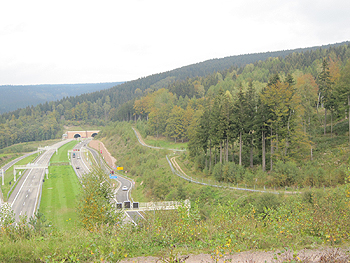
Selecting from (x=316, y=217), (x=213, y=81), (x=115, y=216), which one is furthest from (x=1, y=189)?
(x=213, y=81)

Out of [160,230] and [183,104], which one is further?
[183,104]

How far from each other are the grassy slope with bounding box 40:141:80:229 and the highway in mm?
1370

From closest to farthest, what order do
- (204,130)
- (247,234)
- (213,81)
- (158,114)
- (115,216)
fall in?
(247,234), (115,216), (204,130), (158,114), (213,81)

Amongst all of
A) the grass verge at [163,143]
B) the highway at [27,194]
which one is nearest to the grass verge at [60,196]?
the highway at [27,194]

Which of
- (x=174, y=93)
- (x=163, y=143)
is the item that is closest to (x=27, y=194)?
(x=163, y=143)

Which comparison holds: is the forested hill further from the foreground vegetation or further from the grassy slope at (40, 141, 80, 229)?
the foreground vegetation

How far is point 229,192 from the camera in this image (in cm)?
3347

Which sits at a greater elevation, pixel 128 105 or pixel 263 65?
pixel 263 65

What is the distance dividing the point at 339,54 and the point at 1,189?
4734 inches

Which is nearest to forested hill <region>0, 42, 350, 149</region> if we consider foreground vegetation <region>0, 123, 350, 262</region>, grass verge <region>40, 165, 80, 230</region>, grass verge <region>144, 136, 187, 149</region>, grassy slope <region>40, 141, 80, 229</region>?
grass verge <region>144, 136, 187, 149</region>

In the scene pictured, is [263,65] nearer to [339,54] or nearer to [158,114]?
[339,54]

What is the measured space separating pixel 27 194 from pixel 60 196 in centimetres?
665

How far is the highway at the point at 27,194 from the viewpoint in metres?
42.6

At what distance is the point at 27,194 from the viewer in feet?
168
